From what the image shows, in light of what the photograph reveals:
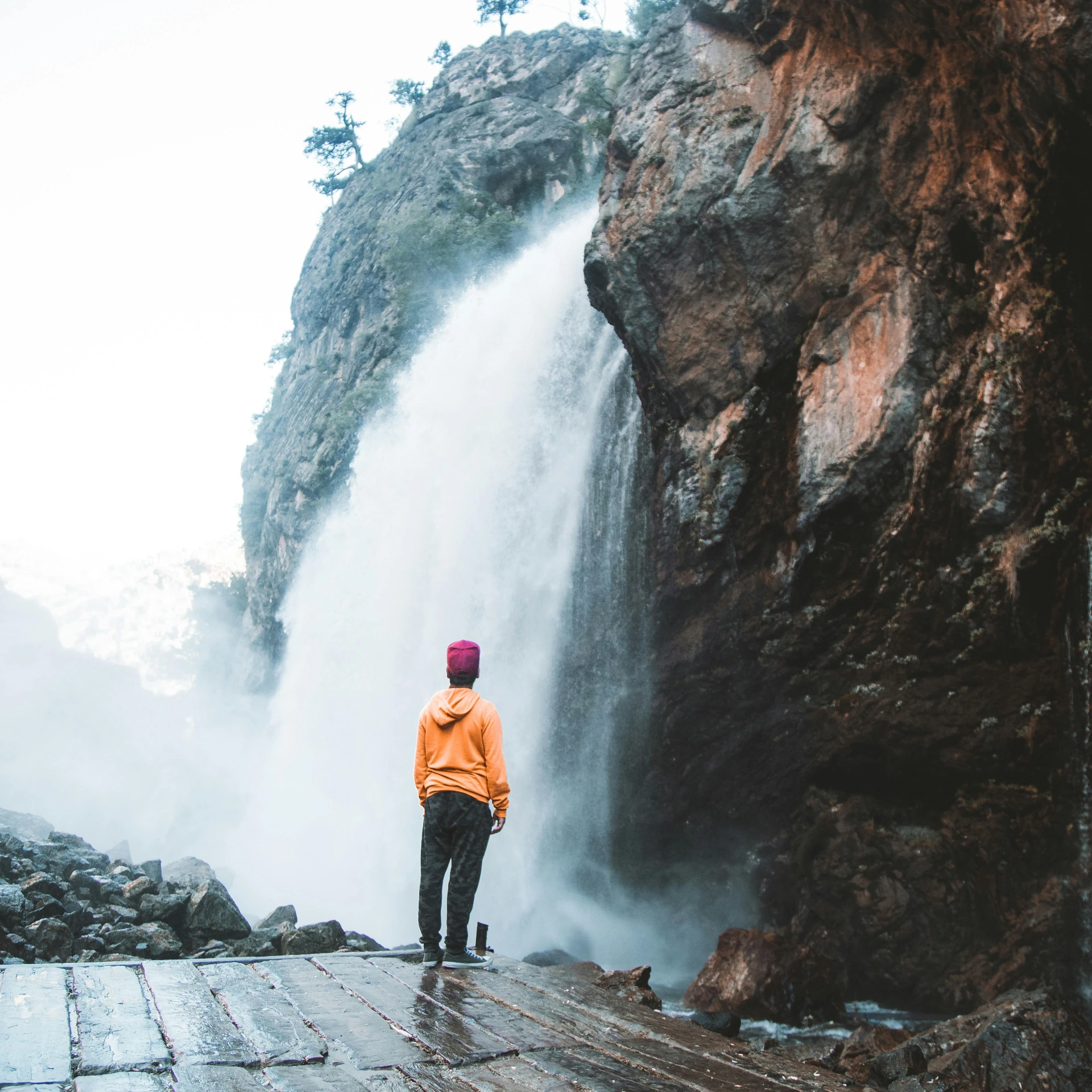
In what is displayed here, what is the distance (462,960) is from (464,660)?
1.74 m

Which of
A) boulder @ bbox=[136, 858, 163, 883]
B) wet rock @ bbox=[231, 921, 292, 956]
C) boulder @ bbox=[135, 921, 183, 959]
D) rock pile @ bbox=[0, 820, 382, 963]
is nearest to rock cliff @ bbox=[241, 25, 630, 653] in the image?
boulder @ bbox=[136, 858, 163, 883]

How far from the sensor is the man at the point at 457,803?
5.02 m

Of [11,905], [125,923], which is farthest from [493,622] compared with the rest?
[11,905]

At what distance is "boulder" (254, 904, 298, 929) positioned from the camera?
28.0ft

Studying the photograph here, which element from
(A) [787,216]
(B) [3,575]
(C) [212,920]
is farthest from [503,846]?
(B) [3,575]

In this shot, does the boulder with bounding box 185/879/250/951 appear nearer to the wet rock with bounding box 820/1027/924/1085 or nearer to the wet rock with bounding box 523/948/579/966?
the wet rock with bounding box 523/948/579/966

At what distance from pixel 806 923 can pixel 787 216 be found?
765cm

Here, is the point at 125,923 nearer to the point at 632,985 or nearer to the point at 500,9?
the point at 632,985

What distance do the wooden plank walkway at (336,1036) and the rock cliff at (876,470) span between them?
5271 millimetres

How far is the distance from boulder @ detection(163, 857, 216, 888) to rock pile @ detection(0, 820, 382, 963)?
3.00 metres

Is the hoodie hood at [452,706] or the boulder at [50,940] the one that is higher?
the hoodie hood at [452,706]

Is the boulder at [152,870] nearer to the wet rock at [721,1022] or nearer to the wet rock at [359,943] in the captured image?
the wet rock at [359,943]

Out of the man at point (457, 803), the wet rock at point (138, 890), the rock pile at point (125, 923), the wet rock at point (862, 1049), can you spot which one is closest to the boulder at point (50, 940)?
the rock pile at point (125, 923)

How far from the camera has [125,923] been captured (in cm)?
725
